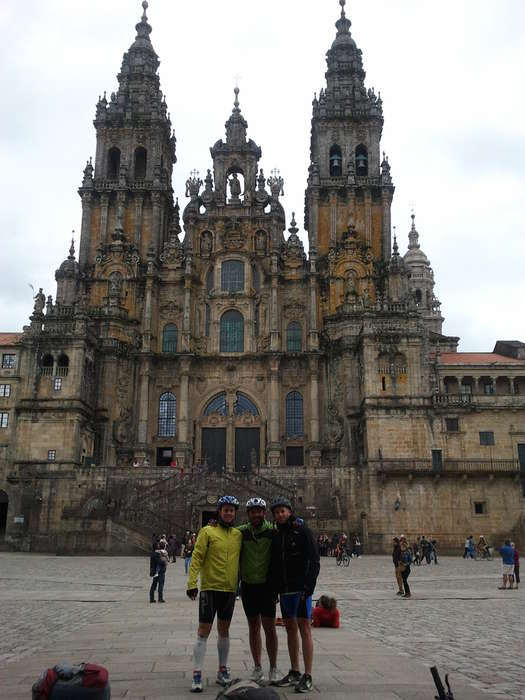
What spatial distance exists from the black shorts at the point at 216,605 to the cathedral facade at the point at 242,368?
32.8 m

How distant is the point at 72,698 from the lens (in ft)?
15.9

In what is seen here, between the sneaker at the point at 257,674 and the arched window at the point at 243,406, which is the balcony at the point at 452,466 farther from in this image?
the sneaker at the point at 257,674

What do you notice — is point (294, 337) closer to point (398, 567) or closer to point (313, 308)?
point (313, 308)

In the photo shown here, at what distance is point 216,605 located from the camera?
8.29 metres

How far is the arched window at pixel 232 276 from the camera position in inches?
2249

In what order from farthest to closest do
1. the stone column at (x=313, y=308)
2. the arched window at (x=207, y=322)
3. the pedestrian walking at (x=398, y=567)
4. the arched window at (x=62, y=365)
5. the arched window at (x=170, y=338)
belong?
the arched window at (x=207, y=322) → the arched window at (x=170, y=338) → the stone column at (x=313, y=308) → the arched window at (x=62, y=365) → the pedestrian walking at (x=398, y=567)

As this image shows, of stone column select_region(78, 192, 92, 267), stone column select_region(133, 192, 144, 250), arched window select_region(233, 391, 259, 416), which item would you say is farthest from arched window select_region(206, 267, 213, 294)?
stone column select_region(78, 192, 92, 267)

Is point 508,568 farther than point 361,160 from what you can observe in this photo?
No

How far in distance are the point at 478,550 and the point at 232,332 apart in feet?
81.0

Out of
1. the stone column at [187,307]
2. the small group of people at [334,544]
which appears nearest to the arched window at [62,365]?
the stone column at [187,307]

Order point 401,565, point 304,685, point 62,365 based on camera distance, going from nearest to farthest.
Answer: point 304,685
point 401,565
point 62,365

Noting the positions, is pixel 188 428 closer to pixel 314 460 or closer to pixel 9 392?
pixel 314 460

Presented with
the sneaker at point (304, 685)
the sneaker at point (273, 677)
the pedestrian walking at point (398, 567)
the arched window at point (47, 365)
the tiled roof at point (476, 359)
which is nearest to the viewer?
the sneaker at point (304, 685)

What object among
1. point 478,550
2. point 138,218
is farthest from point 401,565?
point 138,218
